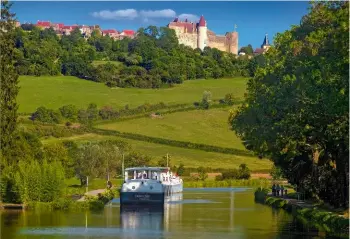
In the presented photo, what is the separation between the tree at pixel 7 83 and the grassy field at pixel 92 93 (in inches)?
3498

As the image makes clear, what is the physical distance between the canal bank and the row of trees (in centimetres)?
174

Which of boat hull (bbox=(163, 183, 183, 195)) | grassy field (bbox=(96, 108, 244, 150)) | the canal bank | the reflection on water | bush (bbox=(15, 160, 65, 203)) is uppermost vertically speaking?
grassy field (bbox=(96, 108, 244, 150))

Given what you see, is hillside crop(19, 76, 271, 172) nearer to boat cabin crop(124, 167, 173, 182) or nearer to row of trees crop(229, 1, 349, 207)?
boat cabin crop(124, 167, 173, 182)

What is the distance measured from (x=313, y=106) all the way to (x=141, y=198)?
2636 centimetres

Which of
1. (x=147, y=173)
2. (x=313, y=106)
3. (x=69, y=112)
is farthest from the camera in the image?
(x=69, y=112)

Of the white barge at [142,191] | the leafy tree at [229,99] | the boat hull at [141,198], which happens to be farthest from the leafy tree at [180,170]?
the leafy tree at [229,99]

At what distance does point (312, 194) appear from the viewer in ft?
203

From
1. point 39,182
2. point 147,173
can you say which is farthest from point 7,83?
point 147,173

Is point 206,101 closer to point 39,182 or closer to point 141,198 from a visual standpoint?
point 141,198

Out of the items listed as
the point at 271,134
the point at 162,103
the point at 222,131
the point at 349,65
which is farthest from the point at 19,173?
the point at 162,103

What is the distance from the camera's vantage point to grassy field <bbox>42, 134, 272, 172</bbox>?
129m

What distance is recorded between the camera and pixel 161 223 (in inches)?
2077

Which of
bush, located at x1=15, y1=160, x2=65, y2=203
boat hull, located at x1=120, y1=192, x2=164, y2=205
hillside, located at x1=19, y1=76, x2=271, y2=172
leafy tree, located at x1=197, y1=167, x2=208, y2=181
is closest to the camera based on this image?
bush, located at x1=15, y1=160, x2=65, y2=203

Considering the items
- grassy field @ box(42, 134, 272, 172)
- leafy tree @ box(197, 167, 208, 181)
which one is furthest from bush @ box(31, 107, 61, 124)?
leafy tree @ box(197, 167, 208, 181)
